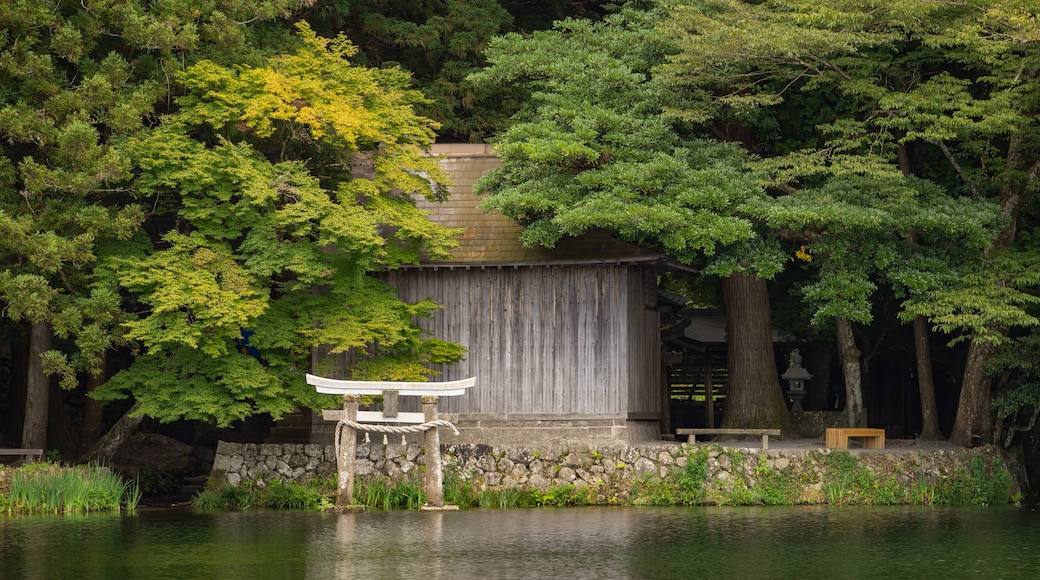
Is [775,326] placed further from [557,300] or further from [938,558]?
[938,558]

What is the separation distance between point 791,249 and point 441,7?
985 cm

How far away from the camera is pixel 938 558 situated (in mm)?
15141

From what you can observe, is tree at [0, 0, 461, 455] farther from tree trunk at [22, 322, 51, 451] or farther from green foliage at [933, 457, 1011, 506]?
green foliage at [933, 457, 1011, 506]

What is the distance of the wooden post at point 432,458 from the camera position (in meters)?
21.8

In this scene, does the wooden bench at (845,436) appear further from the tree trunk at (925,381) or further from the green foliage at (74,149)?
the green foliage at (74,149)

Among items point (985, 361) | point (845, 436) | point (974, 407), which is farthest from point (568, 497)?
point (985, 361)

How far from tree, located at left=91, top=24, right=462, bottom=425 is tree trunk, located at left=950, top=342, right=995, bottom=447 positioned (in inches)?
385

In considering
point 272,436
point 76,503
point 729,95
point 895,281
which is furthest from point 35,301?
point 895,281

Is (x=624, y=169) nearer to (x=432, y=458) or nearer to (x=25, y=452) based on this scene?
(x=432, y=458)

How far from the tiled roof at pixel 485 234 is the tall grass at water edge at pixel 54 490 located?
7537 millimetres

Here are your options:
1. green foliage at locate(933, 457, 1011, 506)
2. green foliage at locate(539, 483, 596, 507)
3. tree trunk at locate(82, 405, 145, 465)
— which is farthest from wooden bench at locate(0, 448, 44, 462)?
green foliage at locate(933, 457, 1011, 506)

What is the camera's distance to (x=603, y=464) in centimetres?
2333

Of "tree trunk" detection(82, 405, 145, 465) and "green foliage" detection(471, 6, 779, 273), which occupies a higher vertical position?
"green foliage" detection(471, 6, 779, 273)

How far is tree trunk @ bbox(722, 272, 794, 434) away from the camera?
87.1 ft
